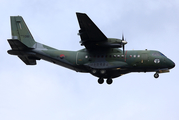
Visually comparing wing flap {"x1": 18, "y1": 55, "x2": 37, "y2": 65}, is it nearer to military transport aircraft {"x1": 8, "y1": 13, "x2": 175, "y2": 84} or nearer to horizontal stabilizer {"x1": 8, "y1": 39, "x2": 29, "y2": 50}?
military transport aircraft {"x1": 8, "y1": 13, "x2": 175, "y2": 84}

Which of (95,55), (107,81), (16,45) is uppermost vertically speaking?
(16,45)

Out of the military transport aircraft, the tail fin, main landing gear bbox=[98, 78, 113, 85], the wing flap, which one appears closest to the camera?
the military transport aircraft

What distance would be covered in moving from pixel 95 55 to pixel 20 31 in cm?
963

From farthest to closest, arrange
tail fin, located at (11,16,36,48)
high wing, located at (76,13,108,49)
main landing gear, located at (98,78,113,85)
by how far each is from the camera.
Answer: tail fin, located at (11,16,36,48), main landing gear, located at (98,78,113,85), high wing, located at (76,13,108,49)

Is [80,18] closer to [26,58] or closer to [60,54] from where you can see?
[60,54]

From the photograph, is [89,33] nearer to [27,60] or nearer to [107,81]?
[107,81]

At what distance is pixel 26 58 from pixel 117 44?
11090 millimetres

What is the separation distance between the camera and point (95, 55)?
38.4 metres

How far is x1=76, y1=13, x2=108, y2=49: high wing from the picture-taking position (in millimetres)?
35594

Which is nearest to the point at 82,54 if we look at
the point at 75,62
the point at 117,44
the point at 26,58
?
the point at 75,62

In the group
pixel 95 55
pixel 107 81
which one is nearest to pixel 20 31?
pixel 95 55

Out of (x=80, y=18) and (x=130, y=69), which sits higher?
(x=80, y=18)

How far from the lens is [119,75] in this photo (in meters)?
40.0

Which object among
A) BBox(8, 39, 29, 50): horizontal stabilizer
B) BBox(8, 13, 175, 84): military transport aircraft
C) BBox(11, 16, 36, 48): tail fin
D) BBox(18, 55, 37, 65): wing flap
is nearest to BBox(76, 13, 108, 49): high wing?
BBox(8, 13, 175, 84): military transport aircraft
